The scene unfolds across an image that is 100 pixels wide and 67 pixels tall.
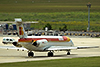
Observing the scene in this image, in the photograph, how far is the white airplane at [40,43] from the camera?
45.6 metres

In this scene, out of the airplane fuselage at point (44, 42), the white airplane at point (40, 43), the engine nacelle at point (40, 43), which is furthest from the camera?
the engine nacelle at point (40, 43)

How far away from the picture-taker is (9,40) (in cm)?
8250

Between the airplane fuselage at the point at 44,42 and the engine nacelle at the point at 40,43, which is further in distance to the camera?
the engine nacelle at the point at 40,43

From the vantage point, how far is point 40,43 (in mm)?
47781

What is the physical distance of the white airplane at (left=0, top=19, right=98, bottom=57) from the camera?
45562 mm

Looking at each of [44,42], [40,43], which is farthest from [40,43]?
[44,42]

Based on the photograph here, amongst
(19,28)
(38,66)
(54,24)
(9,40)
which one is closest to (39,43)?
(19,28)

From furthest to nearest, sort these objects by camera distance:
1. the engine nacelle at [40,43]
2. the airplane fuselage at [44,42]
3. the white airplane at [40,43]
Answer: the engine nacelle at [40,43]
the airplane fuselage at [44,42]
the white airplane at [40,43]

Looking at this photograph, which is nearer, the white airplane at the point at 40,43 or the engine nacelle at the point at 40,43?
the white airplane at the point at 40,43

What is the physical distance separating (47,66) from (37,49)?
1402 centimetres

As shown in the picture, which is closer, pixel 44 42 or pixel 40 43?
pixel 40 43

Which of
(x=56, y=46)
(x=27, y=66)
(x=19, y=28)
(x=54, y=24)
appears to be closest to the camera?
(x=27, y=66)

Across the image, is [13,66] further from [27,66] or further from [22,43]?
[22,43]

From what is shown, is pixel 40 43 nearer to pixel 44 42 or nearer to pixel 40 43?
pixel 40 43
